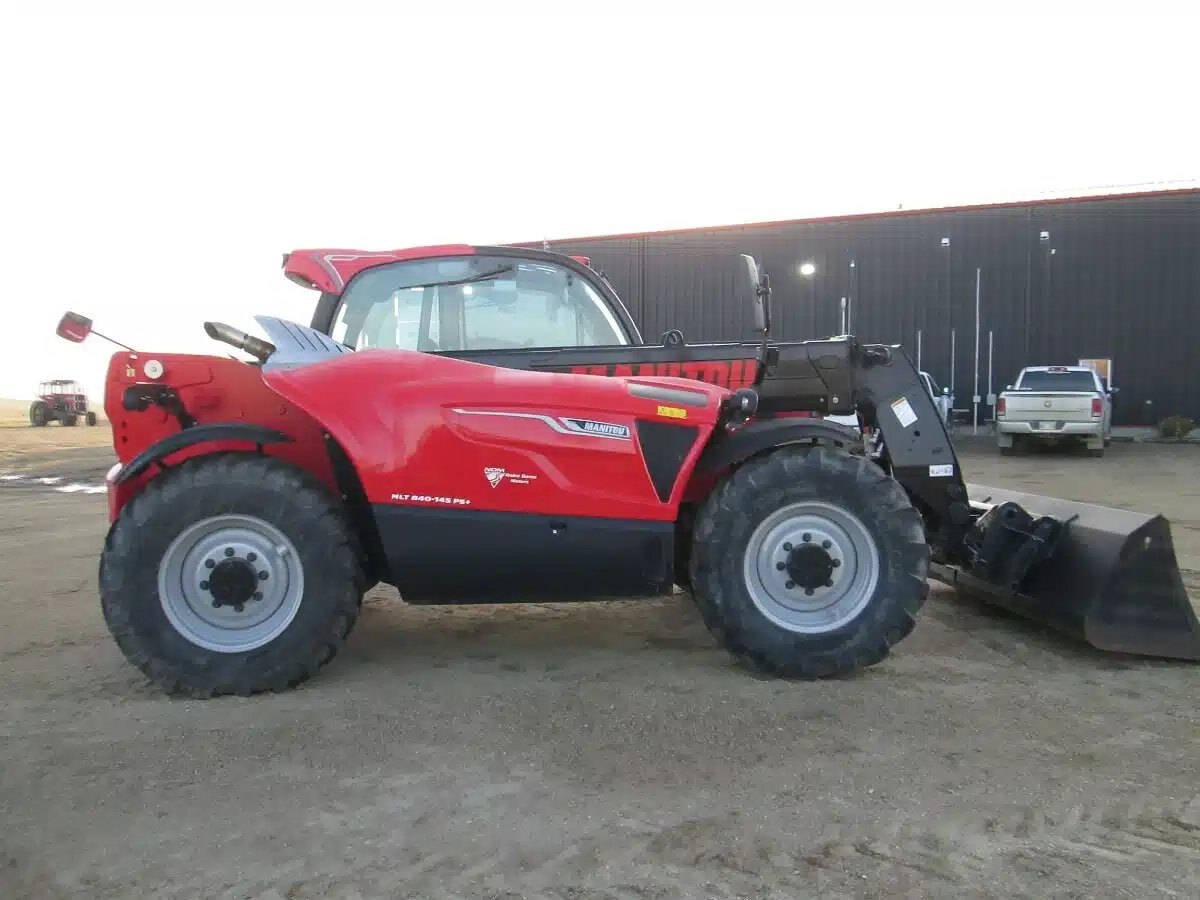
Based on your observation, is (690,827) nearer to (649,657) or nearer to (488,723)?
(488,723)

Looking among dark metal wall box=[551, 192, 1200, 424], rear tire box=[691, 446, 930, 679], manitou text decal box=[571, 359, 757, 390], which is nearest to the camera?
rear tire box=[691, 446, 930, 679]

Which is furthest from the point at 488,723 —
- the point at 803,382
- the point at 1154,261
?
the point at 1154,261

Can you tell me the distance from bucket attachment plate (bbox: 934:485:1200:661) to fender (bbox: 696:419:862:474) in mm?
1286

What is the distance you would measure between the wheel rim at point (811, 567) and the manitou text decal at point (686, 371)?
81 centimetres

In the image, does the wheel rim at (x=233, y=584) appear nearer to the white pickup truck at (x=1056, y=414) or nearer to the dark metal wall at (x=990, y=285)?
the white pickup truck at (x=1056, y=414)

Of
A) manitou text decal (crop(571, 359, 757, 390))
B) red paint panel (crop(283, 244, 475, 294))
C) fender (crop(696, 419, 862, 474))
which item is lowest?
fender (crop(696, 419, 862, 474))

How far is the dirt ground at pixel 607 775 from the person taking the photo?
239 cm

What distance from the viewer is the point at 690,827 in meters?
2.62

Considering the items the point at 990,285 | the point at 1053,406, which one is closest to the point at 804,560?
the point at 1053,406

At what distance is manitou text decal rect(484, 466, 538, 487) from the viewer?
3.75 metres

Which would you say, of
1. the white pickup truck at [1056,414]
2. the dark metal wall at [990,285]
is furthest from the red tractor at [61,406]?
the white pickup truck at [1056,414]

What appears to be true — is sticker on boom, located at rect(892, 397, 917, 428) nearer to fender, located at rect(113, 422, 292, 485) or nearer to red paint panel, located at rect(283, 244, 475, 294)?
red paint panel, located at rect(283, 244, 475, 294)

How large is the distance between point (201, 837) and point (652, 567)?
1.97m

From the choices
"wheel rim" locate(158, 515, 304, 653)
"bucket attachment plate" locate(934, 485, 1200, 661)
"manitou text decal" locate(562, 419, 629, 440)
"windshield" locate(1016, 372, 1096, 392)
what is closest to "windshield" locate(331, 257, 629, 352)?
"manitou text decal" locate(562, 419, 629, 440)
